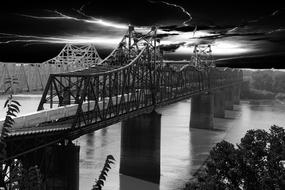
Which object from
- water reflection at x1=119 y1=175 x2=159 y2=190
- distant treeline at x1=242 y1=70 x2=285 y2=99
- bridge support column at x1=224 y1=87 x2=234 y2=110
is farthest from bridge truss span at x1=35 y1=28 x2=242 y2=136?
distant treeline at x1=242 y1=70 x2=285 y2=99

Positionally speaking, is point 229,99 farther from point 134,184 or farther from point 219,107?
point 134,184

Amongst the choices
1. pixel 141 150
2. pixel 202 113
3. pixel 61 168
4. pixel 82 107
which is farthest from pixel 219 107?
pixel 61 168

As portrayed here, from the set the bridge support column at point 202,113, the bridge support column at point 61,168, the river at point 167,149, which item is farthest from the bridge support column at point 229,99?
the bridge support column at point 61,168

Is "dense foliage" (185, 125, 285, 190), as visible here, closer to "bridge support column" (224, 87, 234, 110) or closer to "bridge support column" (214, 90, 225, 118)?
"bridge support column" (214, 90, 225, 118)

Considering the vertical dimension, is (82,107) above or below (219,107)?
above

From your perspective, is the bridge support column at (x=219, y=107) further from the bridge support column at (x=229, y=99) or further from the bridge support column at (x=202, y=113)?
the bridge support column at (x=202, y=113)
